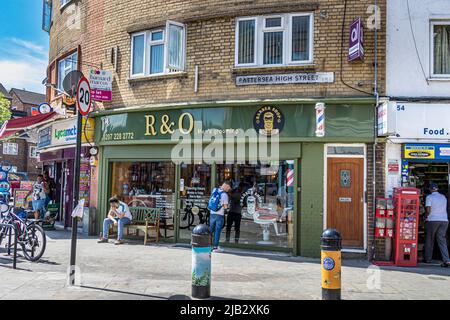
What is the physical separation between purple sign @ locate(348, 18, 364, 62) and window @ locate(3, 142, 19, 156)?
48.2 m

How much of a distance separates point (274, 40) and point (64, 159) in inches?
329

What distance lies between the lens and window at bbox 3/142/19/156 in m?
50.5

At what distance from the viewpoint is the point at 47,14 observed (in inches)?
722

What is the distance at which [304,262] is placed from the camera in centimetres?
986

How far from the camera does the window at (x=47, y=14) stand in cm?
1820

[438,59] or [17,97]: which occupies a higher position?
[17,97]

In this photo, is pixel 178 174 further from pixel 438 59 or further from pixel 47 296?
pixel 438 59

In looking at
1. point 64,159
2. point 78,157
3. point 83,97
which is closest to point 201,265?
point 78,157

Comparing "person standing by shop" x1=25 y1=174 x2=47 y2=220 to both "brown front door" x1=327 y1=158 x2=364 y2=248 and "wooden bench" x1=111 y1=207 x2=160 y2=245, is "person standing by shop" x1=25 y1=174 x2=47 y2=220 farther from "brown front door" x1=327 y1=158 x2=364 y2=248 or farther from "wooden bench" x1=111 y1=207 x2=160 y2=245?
"brown front door" x1=327 y1=158 x2=364 y2=248

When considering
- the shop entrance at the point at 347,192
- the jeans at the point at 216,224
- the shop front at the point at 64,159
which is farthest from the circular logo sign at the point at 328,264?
the shop front at the point at 64,159

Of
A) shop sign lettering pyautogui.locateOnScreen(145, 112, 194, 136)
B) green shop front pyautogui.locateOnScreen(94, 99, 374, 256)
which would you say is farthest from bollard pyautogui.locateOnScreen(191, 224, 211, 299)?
shop sign lettering pyautogui.locateOnScreen(145, 112, 194, 136)
